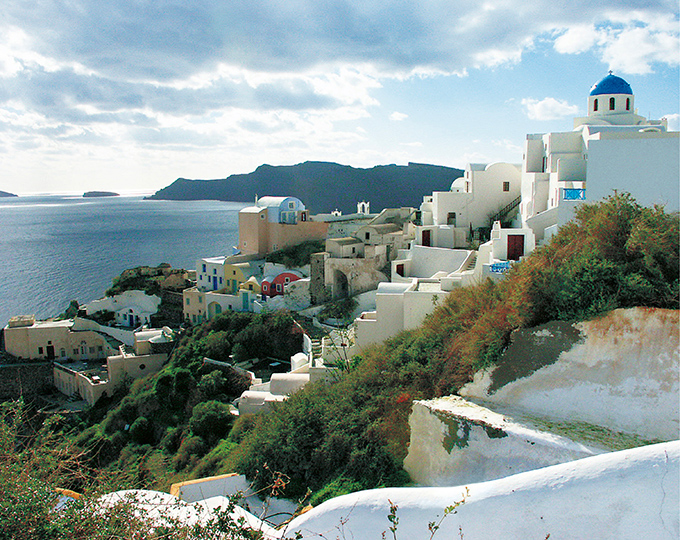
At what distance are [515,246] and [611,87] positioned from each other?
9.79m

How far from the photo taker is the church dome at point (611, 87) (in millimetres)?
20828

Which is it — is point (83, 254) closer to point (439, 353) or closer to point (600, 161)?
point (439, 353)

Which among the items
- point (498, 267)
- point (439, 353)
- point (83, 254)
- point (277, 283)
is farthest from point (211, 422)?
point (83, 254)

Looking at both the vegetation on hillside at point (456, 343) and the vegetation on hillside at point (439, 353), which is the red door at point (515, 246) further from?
the vegetation on hillside at point (456, 343)

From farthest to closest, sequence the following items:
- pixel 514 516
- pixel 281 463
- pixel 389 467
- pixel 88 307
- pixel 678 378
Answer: pixel 88 307 → pixel 281 463 → pixel 389 467 → pixel 678 378 → pixel 514 516

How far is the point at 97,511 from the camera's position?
243 inches

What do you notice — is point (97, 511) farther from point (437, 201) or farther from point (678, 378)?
point (437, 201)

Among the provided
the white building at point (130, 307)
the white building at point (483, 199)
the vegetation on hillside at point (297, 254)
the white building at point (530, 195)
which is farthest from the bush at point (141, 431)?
the white building at point (483, 199)

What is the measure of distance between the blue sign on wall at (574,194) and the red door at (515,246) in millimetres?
1782

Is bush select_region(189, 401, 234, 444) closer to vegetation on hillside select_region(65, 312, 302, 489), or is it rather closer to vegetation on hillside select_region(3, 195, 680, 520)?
vegetation on hillside select_region(65, 312, 302, 489)

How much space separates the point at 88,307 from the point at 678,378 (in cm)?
3453

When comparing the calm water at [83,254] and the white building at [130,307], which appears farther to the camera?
the calm water at [83,254]

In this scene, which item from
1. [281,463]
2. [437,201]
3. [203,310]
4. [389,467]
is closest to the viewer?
[389,467]

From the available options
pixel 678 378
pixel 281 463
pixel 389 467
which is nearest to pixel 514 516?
pixel 678 378
